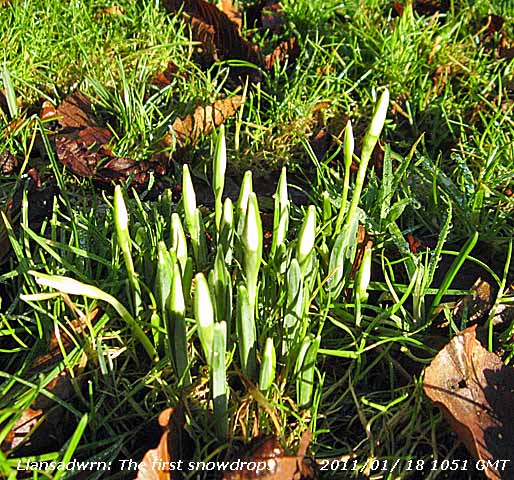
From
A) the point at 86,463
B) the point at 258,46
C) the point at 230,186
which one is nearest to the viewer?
the point at 86,463

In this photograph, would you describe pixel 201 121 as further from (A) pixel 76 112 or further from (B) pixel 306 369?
(B) pixel 306 369

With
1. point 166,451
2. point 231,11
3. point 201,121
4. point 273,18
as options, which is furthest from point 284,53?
point 166,451

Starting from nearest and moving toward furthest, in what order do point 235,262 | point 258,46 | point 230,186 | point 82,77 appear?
point 235,262, point 230,186, point 82,77, point 258,46

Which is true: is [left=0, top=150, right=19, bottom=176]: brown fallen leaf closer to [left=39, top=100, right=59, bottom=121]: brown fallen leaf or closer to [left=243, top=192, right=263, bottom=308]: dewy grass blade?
[left=39, top=100, right=59, bottom=121]: brown fallen leaf

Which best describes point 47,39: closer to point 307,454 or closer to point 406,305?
point 406,305

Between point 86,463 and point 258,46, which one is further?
point 258,46

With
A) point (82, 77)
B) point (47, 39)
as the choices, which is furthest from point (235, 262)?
point (47, 39)

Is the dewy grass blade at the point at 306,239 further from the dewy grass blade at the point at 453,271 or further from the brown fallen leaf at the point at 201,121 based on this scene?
the brown fallen leaf at the point at 201,121

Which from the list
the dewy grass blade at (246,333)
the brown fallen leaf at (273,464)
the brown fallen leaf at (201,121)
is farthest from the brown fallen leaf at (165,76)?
the brown fallen leaf at (273,464)
